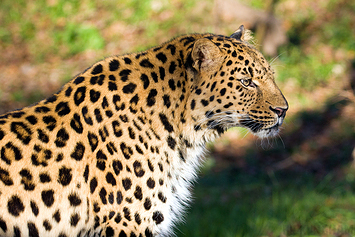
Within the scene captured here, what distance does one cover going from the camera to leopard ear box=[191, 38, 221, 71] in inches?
159

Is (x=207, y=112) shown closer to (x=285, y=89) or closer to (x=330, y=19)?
(x=285, y=89)

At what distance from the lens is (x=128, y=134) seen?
3.95m

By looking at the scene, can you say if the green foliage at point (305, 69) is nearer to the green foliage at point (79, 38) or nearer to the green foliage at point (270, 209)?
the green foliage at point (270, 209)

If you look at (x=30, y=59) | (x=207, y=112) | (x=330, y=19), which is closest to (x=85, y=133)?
(x=207, y=112)

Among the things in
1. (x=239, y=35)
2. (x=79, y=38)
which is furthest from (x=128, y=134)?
(x=79, y=38)

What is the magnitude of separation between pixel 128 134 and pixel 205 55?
1154 millimetres

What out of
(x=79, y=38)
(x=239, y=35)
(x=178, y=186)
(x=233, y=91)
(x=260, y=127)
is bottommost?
(x=178, y=186)

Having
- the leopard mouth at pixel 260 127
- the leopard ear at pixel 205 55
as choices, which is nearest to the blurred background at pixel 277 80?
the leopard mouth at pixel 260 127

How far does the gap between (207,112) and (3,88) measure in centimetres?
1148

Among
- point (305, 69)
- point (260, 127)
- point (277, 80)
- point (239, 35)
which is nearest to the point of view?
point (260, 127)

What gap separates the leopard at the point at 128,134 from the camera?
12.1ft

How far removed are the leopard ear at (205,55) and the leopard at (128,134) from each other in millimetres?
11

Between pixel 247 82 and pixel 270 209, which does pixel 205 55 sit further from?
pixel 270 209

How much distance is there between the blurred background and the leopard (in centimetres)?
296
